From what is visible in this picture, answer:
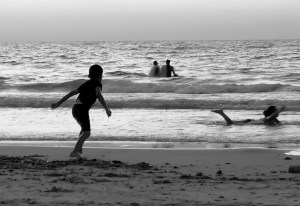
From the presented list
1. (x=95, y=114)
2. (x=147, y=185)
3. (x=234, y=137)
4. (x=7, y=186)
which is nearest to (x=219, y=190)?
(x=147, y=185)

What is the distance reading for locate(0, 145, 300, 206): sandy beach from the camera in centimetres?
557

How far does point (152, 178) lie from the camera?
663 cm

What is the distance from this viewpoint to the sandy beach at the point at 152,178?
557cm

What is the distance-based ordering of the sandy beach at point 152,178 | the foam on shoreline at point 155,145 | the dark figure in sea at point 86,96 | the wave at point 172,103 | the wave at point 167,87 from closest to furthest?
1. the sandy beach at point 152,178
2. the dark figure in sea at point 86,96
3. the foam on shoreline at point 155,145
4. the wave at point 172,103
5. the wave at point 167,87

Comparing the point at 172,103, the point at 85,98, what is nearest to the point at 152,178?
the point at 85,98

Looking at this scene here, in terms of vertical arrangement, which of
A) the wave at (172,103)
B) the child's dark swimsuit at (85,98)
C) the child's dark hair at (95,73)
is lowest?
the wave at (172,103)

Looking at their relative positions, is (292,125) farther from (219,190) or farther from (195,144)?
(219,190)

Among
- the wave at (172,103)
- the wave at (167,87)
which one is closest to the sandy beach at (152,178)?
the wave at (172,103)

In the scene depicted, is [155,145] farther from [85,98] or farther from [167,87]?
[167,87]

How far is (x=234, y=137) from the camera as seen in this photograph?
11.1 metres

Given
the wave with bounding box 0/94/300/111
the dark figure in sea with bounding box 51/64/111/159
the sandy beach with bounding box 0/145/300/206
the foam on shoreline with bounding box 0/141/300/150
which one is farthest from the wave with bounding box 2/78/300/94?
the dark figure in sea with bounding box 51/64/111/159

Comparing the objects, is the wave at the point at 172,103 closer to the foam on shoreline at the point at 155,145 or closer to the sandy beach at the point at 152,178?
the foam on shoreline at the point at 155,145

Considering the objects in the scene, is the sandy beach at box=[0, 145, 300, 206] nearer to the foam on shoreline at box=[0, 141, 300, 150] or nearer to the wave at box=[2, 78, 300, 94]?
the foam on shoreline at box=[0, 141, 300, 150]

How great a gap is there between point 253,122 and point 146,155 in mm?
4685
